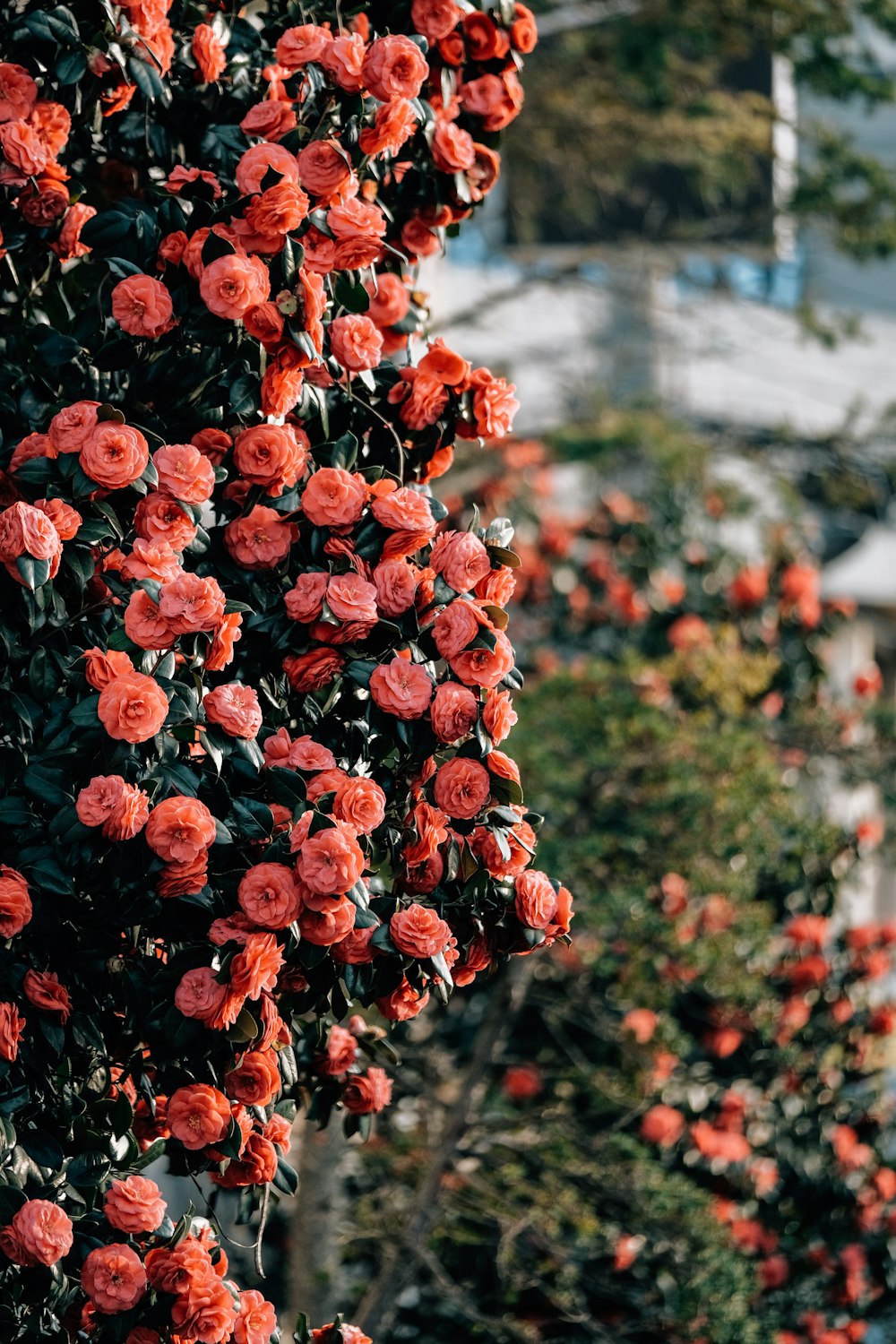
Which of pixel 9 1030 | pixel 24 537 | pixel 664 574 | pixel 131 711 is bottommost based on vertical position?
pixel 664 574

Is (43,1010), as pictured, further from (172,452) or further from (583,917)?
(583,917)

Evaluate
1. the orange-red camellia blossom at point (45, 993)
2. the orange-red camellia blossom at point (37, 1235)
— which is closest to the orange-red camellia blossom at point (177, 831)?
the orange-red camellia blossom at point (45, 993)

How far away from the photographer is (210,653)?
2.28m

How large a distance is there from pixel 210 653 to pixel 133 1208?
0.83 metres

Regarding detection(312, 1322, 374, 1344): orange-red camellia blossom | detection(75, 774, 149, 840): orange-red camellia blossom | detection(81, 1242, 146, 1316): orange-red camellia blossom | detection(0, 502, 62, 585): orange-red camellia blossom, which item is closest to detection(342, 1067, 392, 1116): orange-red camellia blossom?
detection(312, 1322, 374, 1344): orange-red camellia blossom

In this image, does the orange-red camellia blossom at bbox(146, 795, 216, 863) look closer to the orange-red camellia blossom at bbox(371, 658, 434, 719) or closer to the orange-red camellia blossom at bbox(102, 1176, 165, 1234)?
the orange-red camellia blossom at bbox(371, 658, 434, 719)

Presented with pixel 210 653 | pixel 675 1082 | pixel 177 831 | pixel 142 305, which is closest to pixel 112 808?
pixel 177 831

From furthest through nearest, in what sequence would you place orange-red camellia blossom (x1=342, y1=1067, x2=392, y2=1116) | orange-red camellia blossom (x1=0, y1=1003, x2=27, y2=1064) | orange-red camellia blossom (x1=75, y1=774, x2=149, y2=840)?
orange-red camellia blossom (x1=342, y1=1067, x2=392, y2=1116), orange-red camellia blossom (x1=0, y1=1003, x2=27, y2=1064), orange-red camellia blossom (x1=75, y1=774, x2=149, y2=840)

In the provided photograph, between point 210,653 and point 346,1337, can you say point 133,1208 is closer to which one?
point 346,1337

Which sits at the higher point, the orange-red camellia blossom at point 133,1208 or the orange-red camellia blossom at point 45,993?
the orange-red camellia blossom at point 45,993

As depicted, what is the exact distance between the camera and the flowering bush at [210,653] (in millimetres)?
2160

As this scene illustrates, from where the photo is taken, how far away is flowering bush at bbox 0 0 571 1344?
7.09ft

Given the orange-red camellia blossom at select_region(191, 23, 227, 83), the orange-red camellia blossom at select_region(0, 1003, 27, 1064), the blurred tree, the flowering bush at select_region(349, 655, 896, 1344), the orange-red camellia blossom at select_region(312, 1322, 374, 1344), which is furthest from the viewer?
the blurred tree

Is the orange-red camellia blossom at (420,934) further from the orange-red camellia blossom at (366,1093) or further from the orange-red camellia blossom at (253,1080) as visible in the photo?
the orange-red camellia blossom at (366,1093)
